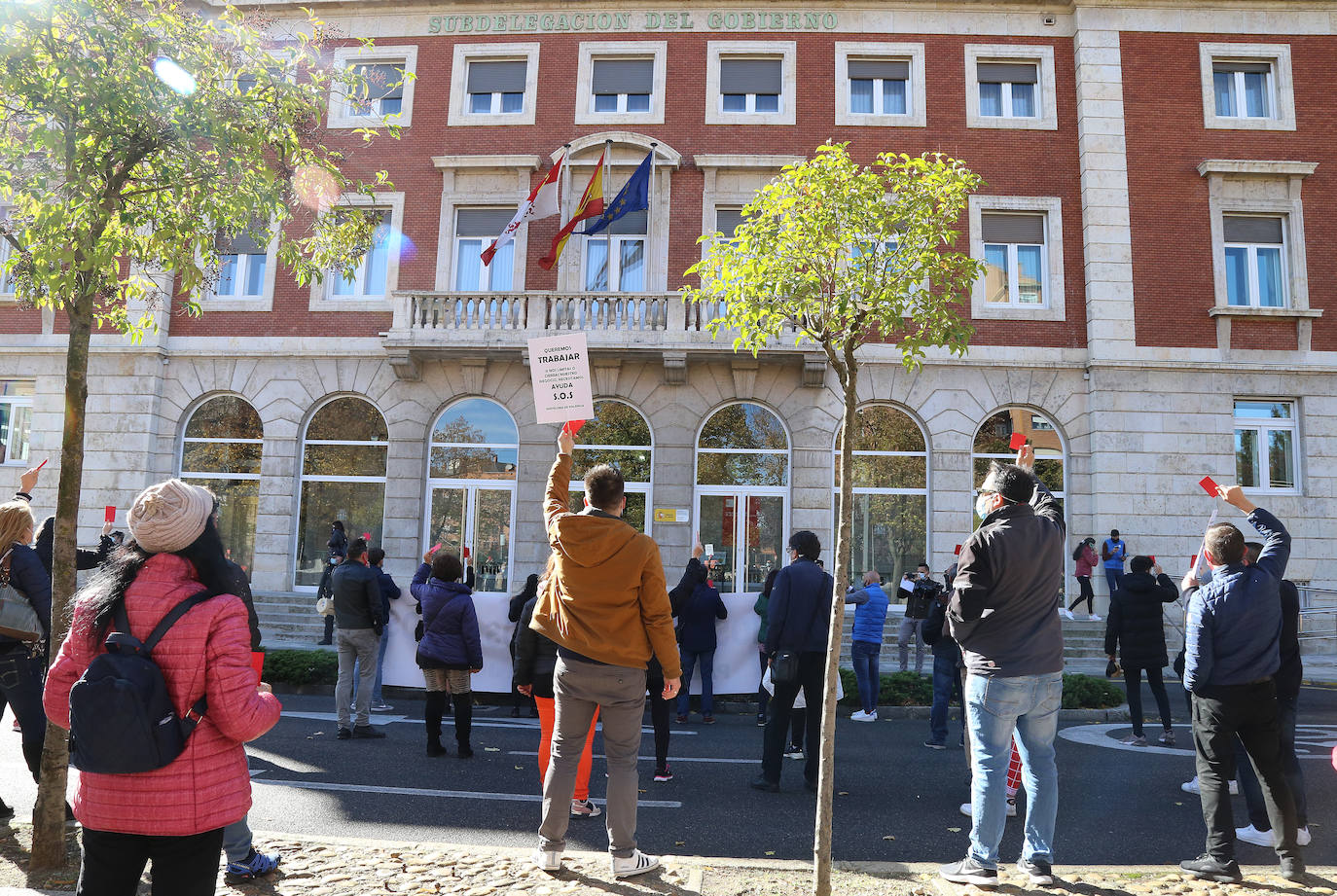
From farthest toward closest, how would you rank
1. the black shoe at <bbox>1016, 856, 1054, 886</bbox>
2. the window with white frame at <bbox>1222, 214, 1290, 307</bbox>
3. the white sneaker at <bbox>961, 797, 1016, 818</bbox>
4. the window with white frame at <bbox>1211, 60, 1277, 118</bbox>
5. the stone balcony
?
the window with white frame at <bbox>1211, 60, 1277, 118</bbox> < the window with white frame at <bbox>1222, 214, 1290, 307</bbox> < the stone balcony < the white sneaker at <bbox>961, 797, 1016, 818</bbox> < the black shoe at <bbox>1016, 856, 1054, 886</bbox>

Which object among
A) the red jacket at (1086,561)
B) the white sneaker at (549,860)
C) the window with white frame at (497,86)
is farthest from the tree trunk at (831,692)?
the window with white frame at (497,86)

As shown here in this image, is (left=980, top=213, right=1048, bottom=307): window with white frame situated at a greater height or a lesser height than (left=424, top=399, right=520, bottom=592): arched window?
greater

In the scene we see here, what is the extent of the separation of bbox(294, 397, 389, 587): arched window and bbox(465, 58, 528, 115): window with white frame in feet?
22.4

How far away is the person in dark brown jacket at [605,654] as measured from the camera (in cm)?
461

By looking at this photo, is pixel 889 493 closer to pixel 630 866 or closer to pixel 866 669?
pixel 866 669

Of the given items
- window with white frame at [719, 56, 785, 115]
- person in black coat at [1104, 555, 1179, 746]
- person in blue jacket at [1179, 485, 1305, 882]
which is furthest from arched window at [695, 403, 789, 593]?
person in blue jacket at [1179, 485, 1305, 882]

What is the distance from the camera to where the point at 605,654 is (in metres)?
4.61

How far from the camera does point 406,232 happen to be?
18.5 meters

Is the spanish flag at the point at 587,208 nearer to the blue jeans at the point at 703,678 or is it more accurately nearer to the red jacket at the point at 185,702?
the blue jeans at the point at 703,678

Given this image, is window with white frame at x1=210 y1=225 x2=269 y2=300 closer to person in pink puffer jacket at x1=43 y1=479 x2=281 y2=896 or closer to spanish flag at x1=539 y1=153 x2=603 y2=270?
spanish flag at x1=539 y1=153 x2=603 y2=270

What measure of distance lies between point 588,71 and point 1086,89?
33.1ft

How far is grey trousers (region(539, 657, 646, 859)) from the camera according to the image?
4.59 meters

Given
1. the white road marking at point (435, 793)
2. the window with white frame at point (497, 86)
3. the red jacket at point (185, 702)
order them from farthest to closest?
the window with white frame at point (497, 86) → the white road marking at point (435, 793) → the red jacket at point (185, 702)

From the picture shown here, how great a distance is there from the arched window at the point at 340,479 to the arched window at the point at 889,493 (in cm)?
929
